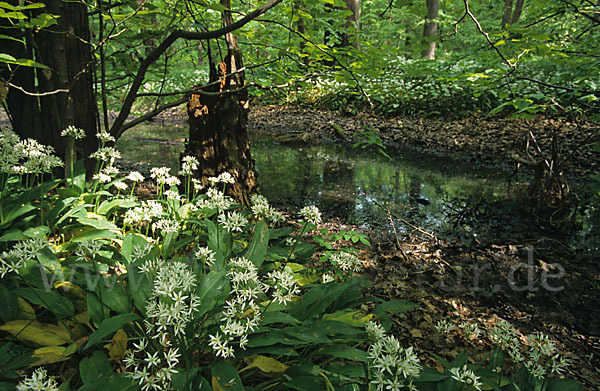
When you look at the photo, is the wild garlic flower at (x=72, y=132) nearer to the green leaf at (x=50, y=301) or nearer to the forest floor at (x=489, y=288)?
the green leaf at (x=50, y=301)

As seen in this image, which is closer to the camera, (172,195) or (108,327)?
(108,327)

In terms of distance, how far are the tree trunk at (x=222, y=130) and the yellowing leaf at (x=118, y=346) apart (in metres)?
2.28

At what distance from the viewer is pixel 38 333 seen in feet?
5.19

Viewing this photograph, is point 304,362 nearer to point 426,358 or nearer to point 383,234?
point 426,358

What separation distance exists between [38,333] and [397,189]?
5359 mm

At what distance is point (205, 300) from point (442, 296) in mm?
2348

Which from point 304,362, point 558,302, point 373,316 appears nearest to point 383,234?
point 558,302

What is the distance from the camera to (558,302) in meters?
2.96

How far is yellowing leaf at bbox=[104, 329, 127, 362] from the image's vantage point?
154cm

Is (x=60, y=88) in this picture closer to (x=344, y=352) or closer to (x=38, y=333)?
(x=38, y=333)

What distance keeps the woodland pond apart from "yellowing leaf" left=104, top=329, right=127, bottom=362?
269 cm

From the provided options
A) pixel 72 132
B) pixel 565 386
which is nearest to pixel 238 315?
pixel 565 386

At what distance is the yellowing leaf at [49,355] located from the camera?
1438 mm

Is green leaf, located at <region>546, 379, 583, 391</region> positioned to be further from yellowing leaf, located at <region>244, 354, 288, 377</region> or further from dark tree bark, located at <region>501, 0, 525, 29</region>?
dark tree bark, located at <region>501, 0, 525, 29</region>
